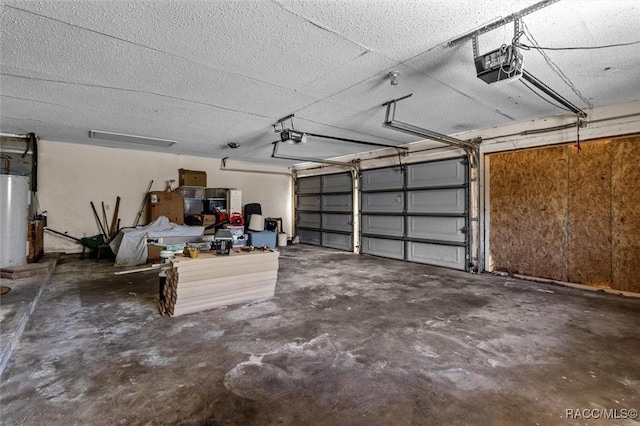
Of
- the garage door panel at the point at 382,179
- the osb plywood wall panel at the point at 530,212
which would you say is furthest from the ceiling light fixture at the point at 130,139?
the osb plywood wall panel at the point at 530,212

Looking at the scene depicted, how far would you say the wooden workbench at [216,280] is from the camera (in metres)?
3.04

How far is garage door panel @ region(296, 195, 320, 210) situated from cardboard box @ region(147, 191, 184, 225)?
3.65 meters

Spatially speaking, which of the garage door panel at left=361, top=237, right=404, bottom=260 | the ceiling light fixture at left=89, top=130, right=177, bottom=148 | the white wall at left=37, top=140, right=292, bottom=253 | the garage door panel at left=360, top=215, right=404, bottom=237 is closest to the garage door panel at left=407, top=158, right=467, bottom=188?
the garage door panel at left=360, top=215, right=404, bottom=237

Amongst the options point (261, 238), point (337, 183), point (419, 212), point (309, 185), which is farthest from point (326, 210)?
point (419, 212)

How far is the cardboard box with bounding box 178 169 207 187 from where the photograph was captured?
7.45 meters

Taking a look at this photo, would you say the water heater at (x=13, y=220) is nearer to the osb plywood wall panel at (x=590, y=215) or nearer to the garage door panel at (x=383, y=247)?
the garage door panel at (x=383, y=247)

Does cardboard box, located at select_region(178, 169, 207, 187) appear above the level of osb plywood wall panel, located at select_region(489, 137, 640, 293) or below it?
above

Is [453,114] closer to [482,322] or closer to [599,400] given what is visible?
[482,322]

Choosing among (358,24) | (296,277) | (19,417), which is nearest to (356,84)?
(358,24)

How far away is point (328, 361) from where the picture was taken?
2.18m

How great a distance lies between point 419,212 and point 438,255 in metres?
0.94

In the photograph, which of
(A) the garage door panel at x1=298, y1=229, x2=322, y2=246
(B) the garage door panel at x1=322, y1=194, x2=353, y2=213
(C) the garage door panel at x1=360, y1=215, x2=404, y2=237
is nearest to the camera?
(C) the garage door panel at x1=360, y1=215, x2=404, y2=237

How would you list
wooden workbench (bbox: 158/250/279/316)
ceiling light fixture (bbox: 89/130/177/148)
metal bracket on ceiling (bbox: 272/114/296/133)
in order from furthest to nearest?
1. ceiling light fixture (bbox: 89/130/177/148)
2. metal bracket on ceiling (bbox: 272/114/296/133)
3. wooden workbench (bbox: 158/250/279/316)

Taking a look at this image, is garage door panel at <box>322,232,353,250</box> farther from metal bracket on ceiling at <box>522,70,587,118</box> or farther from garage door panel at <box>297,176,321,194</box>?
metal bracket on ceiling at <box>522,70,587,118</box>
